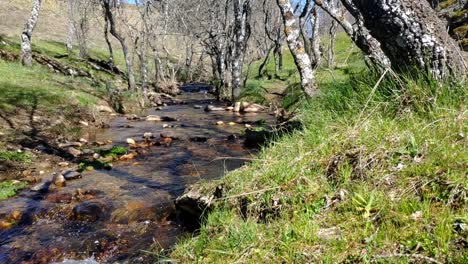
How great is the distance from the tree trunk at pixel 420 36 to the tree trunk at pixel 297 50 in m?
5.17

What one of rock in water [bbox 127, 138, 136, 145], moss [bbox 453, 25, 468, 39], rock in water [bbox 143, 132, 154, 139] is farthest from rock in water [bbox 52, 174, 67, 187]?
moss [bbox 453, 25, 468, 39]

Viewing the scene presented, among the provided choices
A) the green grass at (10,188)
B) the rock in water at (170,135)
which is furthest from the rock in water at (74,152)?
the rock in water at (170,135)

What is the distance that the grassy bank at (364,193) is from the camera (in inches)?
103

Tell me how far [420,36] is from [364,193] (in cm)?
194

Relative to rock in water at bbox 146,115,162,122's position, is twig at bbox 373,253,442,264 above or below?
above

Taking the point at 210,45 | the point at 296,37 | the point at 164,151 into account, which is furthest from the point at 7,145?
the point at 210,45

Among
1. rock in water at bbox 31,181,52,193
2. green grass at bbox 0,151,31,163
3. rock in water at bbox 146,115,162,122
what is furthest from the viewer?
Answer: rock in water at bbox 146,115,162,122

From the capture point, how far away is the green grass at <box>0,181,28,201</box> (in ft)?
23.5

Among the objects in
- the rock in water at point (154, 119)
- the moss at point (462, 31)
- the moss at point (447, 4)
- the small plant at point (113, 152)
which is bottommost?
the small plant at point (113, 152)

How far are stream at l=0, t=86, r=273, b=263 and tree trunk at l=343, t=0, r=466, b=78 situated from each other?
83.0 inches

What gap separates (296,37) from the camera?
1032 centimetres

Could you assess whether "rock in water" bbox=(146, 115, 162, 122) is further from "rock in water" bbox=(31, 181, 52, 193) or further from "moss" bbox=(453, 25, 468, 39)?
"moss" bbox=(453, 25, 468, 39)

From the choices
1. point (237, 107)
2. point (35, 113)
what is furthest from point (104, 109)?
point (237, 107)

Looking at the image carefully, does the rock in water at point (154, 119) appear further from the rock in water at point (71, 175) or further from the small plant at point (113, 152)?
the rock in water at point (71, 175)
